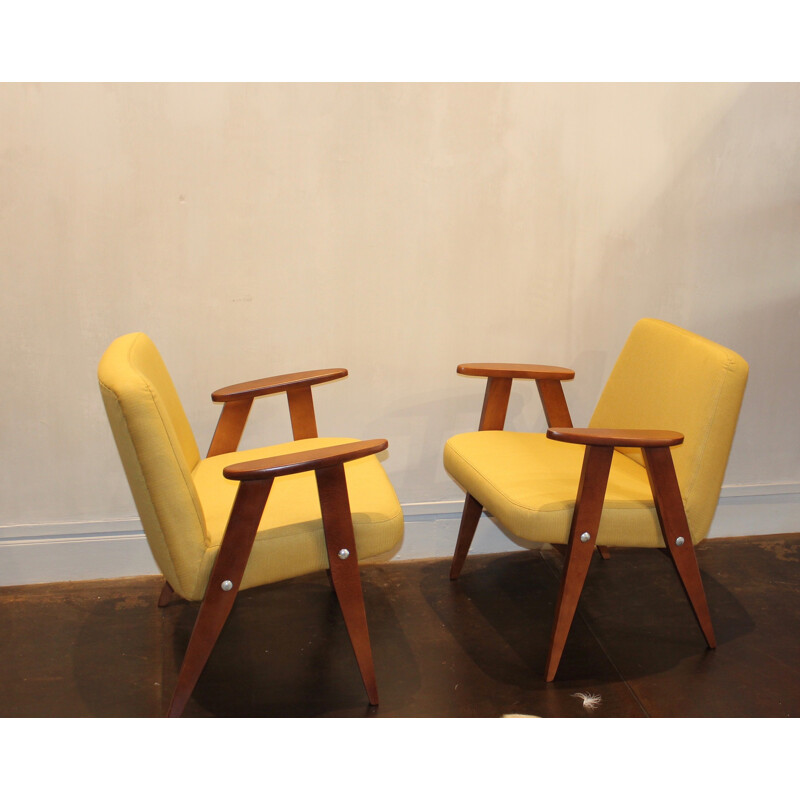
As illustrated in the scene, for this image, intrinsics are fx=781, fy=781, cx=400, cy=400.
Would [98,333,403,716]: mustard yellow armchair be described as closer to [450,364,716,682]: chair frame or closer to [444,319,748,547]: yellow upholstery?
[444,319,748,547]: yellow upholstery

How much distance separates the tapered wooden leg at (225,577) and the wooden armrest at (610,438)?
747 mm

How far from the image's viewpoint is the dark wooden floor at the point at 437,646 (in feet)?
6.84

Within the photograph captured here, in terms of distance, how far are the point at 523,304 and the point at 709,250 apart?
0.73 meters

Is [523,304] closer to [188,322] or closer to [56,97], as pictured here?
[188,322]

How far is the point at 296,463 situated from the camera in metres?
→ 1.80

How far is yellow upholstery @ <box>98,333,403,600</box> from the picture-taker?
1740 mm

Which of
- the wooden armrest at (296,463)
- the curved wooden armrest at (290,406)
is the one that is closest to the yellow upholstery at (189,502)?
the wooden armrest at (296,463)

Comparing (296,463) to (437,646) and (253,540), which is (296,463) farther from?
(437,646)

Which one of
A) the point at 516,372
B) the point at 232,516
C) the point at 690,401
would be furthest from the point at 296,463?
the point at 690,401

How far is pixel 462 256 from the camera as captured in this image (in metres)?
2.74

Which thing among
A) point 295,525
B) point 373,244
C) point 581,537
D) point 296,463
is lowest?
point 581,537

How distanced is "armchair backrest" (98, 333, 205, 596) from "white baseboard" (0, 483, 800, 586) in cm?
96

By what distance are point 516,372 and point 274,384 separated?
2.60 ft

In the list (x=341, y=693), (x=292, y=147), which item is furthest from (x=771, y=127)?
(x=341, y=693)
